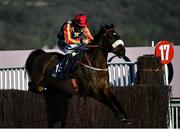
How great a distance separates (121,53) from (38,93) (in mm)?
1850

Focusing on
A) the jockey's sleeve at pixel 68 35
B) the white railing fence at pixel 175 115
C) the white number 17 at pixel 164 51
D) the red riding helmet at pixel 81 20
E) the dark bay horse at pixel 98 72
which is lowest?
the white railing fence at pixel 175 115

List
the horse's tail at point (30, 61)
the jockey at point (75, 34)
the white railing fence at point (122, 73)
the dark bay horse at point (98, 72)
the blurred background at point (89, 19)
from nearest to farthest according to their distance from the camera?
1. the dark bay horse at point (98, 72)
2. the jockey at point (75, 34)
3. the horse's tail at point (30, 61)
4. the white railing fence at point (122, 73)
5. the blurred background at point (89, 19)

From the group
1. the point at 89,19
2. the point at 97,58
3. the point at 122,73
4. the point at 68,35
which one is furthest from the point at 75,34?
the point at 89,19

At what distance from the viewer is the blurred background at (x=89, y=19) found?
5209cm

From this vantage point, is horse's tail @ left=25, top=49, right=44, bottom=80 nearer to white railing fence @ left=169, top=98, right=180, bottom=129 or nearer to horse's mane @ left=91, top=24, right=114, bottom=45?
horse's mane @ left=91, top=24, right=114, bottom=45

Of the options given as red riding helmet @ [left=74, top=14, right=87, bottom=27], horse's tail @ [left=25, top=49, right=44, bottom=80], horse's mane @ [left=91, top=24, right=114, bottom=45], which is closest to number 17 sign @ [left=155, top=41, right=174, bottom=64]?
red riding helmet @ [left=74, top=14, right=87, bottom=27]

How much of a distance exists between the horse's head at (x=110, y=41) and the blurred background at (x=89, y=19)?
A: 35.3 metres

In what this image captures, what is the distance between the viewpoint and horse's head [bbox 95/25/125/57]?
10555 millimetres

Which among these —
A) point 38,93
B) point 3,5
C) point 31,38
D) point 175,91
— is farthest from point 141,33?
point 38,93

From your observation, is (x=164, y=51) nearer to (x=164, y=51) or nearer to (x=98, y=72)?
(x=164, y=51)

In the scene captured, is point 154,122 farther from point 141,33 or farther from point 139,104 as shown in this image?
point 141,33

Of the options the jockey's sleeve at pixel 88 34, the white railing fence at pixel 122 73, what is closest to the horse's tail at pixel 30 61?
the jockey's sleeve at pixel 88 34

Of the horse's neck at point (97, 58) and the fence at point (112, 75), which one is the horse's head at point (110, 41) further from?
the fence at point (112, 75)

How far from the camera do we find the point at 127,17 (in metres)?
56.1
